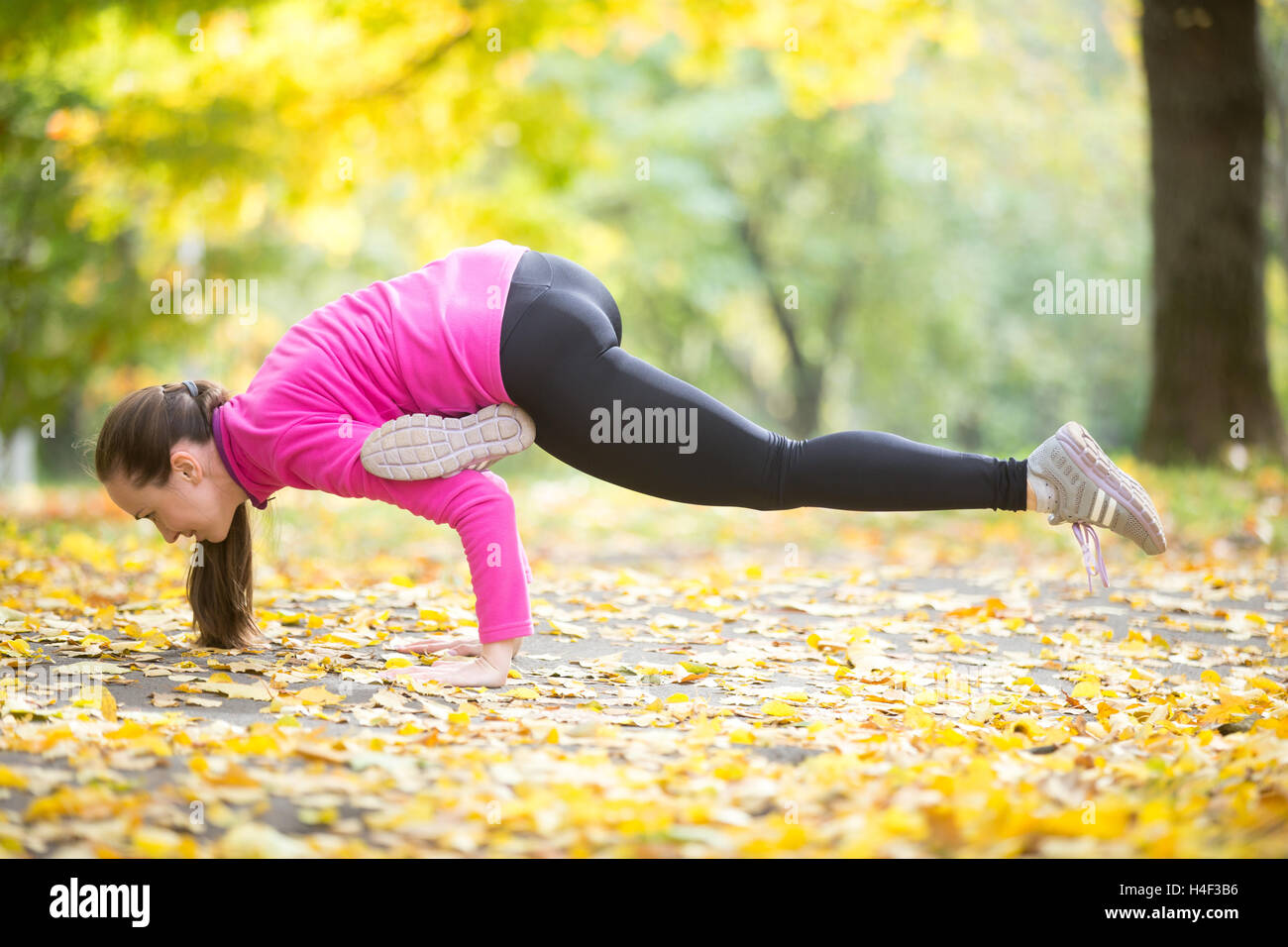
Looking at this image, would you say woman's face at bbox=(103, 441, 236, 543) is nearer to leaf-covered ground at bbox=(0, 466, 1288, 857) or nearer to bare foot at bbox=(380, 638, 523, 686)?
leaf-covered ground at bbox=(0, 466, 1288, 857)

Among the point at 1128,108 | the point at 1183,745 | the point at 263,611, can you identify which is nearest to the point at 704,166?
the point at 1128,108

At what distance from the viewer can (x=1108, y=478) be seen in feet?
9.82

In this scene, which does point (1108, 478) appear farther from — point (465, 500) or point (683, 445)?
point (465, 500)

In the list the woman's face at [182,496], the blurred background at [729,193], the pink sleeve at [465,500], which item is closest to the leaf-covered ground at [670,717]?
the pink sleeve at [465,500]

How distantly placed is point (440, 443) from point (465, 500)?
0.53 feet

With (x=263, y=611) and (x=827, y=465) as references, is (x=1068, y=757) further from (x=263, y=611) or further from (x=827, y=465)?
(x=263, y=611)

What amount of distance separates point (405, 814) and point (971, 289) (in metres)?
18.9

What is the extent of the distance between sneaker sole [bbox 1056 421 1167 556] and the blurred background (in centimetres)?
290

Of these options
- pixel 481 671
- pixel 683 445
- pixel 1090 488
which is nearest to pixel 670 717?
pixel 481 671

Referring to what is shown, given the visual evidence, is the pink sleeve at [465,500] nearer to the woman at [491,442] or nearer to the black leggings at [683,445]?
the woman at [491,442]

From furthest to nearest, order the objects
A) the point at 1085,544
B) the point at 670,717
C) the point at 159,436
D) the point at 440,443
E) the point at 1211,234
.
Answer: the point at 1211,234
the point at 1085,544
the point at 159,436
the point at 440,443
the point at 670,717

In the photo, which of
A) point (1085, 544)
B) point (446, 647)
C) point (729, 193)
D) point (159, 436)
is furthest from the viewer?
point (729, 193)

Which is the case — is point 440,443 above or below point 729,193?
below
